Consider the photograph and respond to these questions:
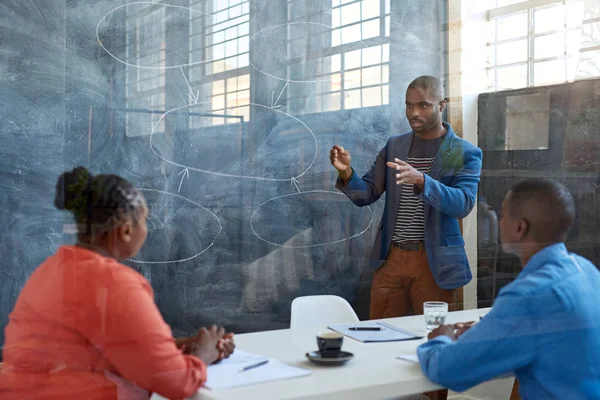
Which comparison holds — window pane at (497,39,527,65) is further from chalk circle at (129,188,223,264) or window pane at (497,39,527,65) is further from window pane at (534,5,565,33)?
chalk circle at (129,188,223,264)

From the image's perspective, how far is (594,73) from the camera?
2.71 meters

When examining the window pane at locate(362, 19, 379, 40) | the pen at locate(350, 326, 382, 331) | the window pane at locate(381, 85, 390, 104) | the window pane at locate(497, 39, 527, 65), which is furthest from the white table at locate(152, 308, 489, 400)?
the window pane at locate(362, 19, 379, 40)

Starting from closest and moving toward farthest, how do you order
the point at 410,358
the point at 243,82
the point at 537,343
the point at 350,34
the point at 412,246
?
the point at 537,343, the point at 410,358, the point at 243,82, the point at 412,246, the point at 350,34

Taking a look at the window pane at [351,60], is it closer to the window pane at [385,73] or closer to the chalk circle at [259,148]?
the window pane at [385,73]

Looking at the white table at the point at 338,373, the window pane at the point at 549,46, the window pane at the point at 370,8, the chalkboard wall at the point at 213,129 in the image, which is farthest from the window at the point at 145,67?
the window pane at the point at 549,46

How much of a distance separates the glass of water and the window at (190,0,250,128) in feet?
2.84

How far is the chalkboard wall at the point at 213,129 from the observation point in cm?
189

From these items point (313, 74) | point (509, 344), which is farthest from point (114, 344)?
point (313, 74)

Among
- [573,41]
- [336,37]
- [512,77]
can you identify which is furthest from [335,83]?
[573,41]

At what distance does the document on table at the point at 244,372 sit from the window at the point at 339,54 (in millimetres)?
1142

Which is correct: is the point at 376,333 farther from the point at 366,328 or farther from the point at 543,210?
the point at 543,210

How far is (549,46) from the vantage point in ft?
8.40

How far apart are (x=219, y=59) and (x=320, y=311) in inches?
37.5

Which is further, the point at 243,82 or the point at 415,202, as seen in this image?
the point at 415,202
